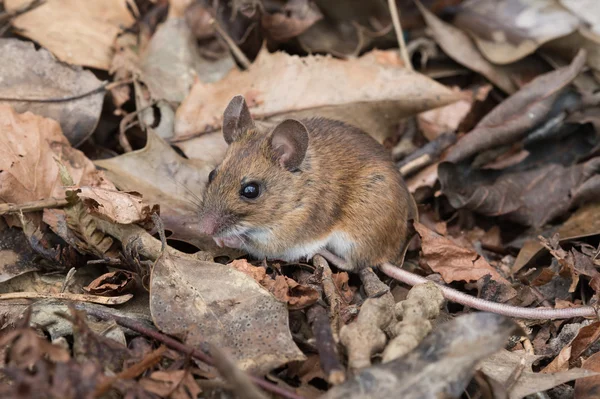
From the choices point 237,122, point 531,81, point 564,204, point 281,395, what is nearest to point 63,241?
point 237,122

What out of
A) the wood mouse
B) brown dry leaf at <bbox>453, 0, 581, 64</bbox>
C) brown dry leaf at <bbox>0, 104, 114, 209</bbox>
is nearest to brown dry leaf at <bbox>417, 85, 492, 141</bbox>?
brown dry leaf at <bbox>453, 0, 581, 64</bbox>

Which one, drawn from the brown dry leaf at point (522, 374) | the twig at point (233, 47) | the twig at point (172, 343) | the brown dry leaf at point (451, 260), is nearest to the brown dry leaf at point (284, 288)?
the twig at point (172, 343)

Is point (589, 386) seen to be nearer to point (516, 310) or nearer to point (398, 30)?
point (516, 310)

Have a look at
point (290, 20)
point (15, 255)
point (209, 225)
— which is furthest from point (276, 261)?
point (290, 20)

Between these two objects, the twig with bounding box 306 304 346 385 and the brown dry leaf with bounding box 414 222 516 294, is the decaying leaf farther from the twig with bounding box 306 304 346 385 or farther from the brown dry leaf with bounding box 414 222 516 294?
the brown dry leaf with bounding box 414 222 516 294

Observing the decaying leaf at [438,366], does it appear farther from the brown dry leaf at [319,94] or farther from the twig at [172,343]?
the brown dry leaf at [319,94]

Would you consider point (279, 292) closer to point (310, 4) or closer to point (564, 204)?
point (564, 204)

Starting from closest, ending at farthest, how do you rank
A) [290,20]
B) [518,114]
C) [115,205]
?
[115,205] → [518,114] → [290,20]
